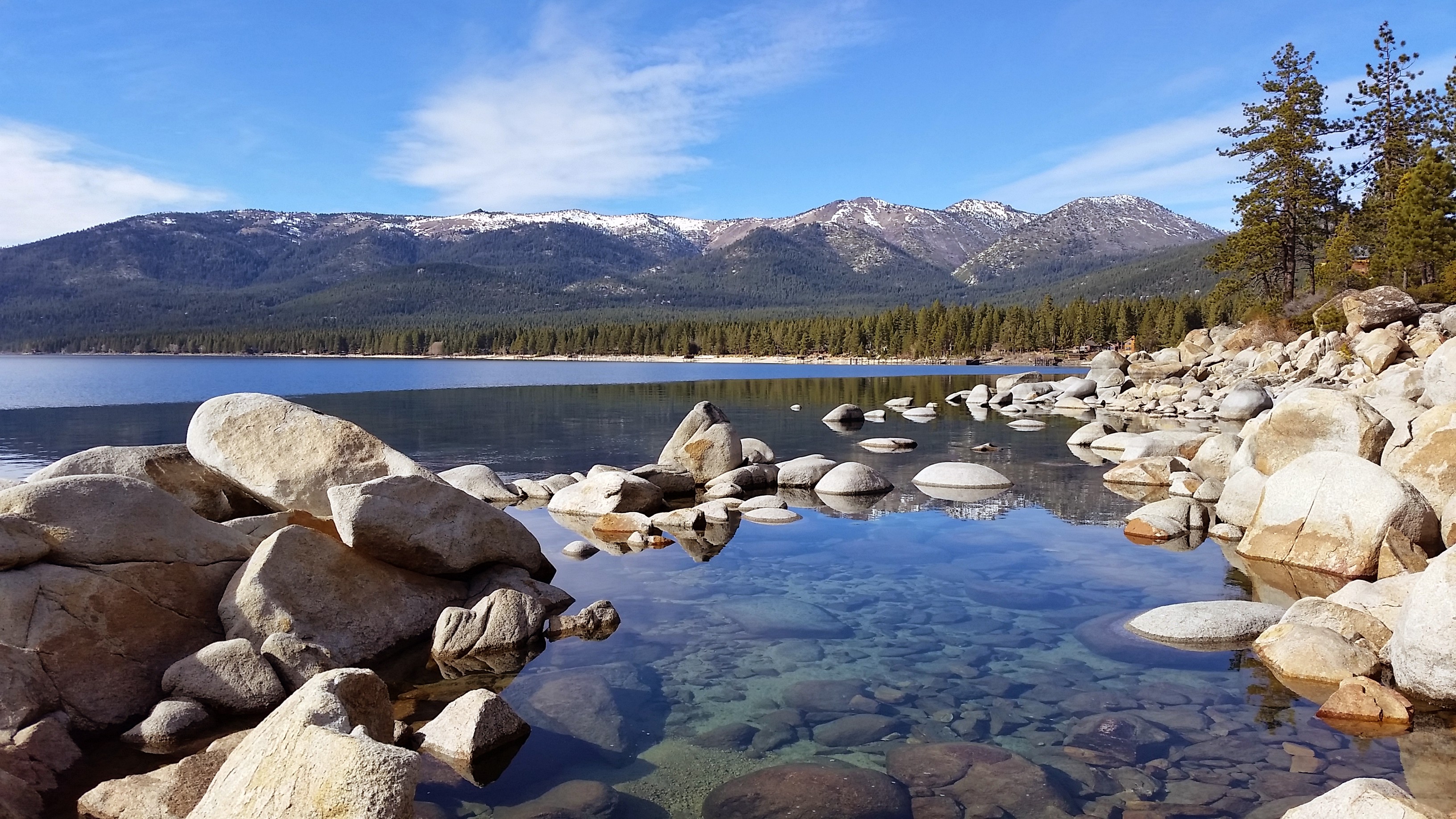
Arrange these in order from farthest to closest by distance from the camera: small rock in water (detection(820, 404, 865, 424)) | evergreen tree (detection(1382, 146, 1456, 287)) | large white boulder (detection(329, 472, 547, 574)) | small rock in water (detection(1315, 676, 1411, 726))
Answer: evergreen tree (detection(1382, 146, 1456, 287)), small rock in water (detection(820, 404, 865, 424)), large white boulder (detection(329, 472, 547, 574)), small rock in water (detection(1315, 676, 1411, 726))

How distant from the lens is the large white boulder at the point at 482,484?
21766 millimetres

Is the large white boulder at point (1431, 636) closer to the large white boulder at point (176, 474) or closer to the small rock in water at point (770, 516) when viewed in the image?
the small rock in water at point (770, 516)

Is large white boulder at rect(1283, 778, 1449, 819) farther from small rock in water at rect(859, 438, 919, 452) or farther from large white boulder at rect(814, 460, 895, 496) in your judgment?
small rock in water at rect(859, 438, 919, 452)

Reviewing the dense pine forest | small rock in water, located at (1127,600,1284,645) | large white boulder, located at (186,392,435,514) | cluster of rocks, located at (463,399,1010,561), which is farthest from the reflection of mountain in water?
the dense pine forest

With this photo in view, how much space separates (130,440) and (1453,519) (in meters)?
42.7

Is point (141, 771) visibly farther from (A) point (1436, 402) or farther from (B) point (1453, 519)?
(A) point (1436, 402)

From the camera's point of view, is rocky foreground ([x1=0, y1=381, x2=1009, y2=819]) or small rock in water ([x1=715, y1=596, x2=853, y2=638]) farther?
small rock in water ([x1=715, y1=596, x2=853, y2=638])

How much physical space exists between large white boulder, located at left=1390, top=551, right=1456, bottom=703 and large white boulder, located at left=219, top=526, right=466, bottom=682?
10983 mm

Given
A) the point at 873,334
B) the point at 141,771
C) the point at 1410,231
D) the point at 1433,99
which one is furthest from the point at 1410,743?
the point at 873,334

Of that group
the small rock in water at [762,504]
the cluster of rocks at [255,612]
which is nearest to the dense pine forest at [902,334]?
the small rock in water at [762,504]

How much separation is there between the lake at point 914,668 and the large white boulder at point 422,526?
1.30 meters

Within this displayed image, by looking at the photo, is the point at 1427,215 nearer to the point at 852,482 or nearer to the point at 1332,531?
the point at 852,482

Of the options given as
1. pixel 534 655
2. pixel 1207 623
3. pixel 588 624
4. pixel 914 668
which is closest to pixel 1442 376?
pixel 1207 623

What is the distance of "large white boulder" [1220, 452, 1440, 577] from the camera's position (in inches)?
493
